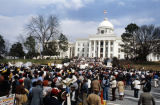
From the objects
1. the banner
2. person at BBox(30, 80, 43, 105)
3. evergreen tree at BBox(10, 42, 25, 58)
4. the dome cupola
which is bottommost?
the banner

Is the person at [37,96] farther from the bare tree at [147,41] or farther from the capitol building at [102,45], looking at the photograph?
the capitol building at [102,45]

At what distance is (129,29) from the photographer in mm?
49250

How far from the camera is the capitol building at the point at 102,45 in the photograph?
249ft

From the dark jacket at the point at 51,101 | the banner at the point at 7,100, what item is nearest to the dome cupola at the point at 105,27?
the banner at the point at 7,100

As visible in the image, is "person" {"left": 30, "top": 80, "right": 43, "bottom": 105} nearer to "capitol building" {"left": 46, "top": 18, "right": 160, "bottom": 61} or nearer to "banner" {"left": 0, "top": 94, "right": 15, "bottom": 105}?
"banner" {"left": 0, "top": 94, "right": 15, "bottom": 105}

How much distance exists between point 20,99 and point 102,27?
8428 centimetres

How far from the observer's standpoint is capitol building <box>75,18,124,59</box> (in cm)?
7600

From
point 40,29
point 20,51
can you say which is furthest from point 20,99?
point 20,51

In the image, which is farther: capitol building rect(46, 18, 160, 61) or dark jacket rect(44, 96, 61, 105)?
capitol building rect(46, 18, 160, 61)

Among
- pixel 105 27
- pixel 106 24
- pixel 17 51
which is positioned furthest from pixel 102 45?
pixel 17 51

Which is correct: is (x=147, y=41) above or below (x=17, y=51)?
above

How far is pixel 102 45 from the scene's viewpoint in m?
80.1

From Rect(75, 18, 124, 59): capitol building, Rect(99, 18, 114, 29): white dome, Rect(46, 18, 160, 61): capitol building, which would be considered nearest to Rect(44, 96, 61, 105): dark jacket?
Rect(46, 18, 160, 61): capitol building

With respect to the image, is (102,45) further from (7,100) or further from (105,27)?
(7,100)
